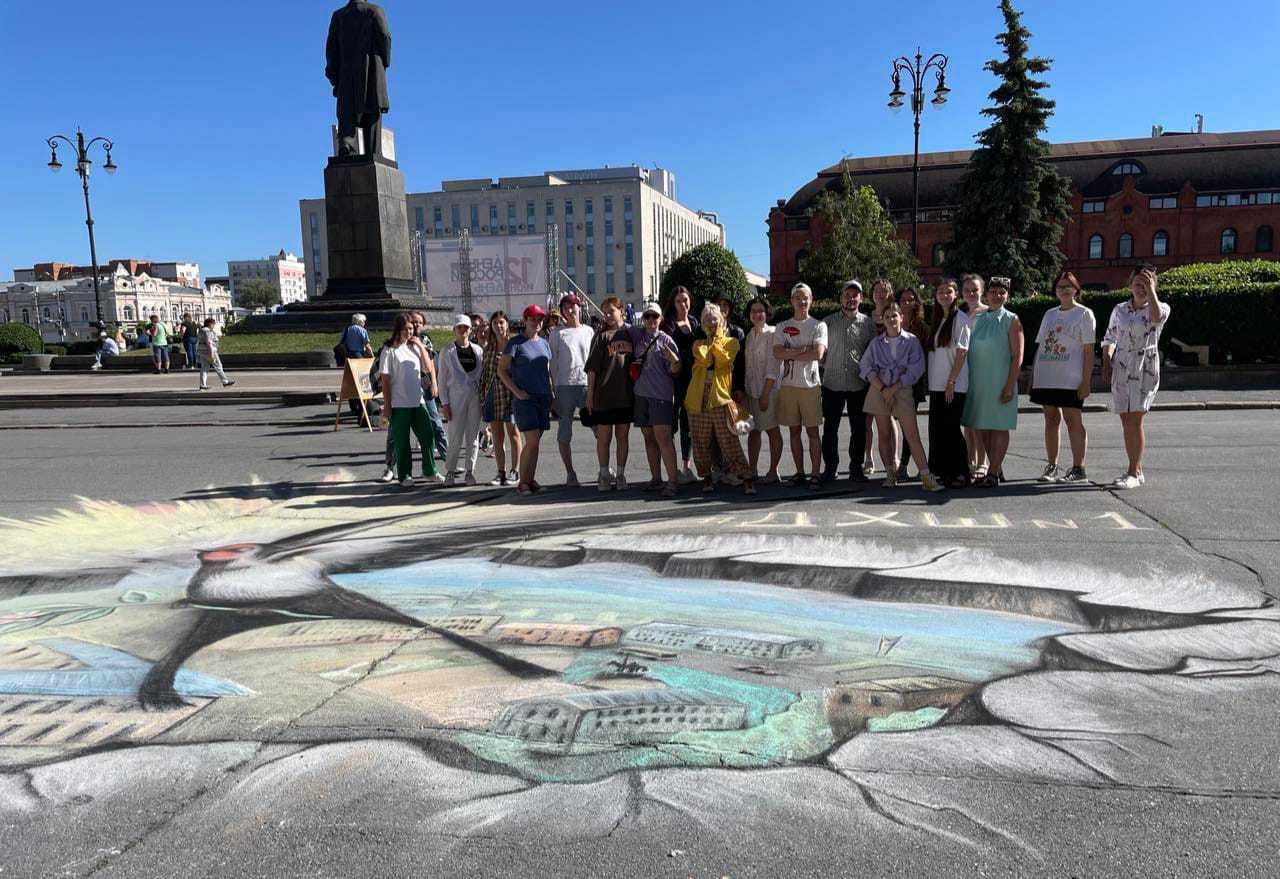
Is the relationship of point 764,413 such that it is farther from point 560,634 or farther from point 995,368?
point 560,634

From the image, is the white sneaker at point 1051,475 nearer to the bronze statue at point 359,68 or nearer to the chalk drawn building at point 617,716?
the chalk drawn building at point 617,716

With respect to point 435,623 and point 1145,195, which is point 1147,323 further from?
point 1145,195

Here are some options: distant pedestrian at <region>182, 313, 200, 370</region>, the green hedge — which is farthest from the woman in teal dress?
the green hedge

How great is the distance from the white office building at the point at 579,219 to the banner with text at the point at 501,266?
74365 mm

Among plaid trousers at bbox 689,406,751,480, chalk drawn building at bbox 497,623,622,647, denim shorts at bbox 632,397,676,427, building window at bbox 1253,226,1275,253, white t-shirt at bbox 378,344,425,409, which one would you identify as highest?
building window at bbox 1253,226,1275,253

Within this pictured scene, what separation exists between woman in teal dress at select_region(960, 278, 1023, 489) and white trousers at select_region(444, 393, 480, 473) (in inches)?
184

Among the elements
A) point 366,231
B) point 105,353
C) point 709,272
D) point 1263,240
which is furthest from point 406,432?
point 1263,240

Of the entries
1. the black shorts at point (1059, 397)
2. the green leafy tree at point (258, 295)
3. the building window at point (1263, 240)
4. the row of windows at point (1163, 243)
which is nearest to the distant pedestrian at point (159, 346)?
the black shorts at point (1059, 397)

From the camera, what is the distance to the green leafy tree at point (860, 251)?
1667 inches

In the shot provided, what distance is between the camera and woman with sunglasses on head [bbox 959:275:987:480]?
7492 millimetres

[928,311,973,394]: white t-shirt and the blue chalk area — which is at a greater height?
[928,311,973,394]: white t-shirt

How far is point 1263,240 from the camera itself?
65.8 metres

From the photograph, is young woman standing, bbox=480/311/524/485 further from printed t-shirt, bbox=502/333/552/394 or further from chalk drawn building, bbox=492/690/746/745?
chalk drawn building, bbox=492/690/746/745

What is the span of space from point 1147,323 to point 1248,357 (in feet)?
42.2
